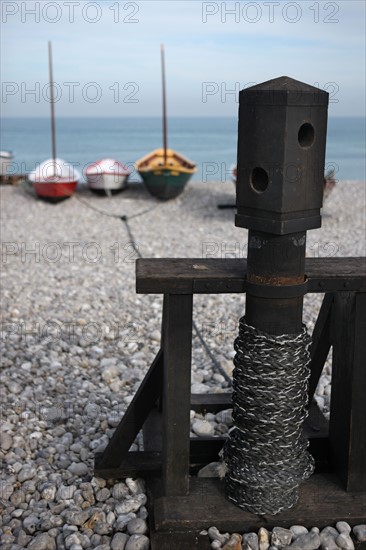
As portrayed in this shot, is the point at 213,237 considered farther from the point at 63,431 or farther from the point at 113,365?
the point at 63,431

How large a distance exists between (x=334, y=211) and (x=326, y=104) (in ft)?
44.2

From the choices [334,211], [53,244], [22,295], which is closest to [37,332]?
[22,295]

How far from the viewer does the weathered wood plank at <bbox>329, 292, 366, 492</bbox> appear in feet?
11.2

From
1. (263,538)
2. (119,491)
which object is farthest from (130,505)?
(263,538)

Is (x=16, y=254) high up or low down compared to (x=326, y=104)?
down

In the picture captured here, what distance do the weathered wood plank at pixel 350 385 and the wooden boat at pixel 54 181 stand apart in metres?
13.9

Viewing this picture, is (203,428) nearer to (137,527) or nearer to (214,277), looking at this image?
(137,527)

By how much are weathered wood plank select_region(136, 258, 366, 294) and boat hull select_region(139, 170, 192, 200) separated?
13842mm

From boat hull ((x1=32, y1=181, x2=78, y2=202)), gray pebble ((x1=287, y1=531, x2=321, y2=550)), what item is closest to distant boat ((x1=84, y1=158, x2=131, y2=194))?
boat hull ((x1=32, y1=181, x2=78, y2=202))

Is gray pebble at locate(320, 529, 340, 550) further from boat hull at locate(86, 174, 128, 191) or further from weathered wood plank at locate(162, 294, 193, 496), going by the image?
boat hull at locate(86, 174, 128, 191)

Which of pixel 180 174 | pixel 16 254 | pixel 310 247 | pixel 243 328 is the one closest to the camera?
pixel 243 328

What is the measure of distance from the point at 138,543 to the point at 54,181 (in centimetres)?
1431

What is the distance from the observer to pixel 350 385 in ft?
11.4

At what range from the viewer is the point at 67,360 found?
5.83 metres
